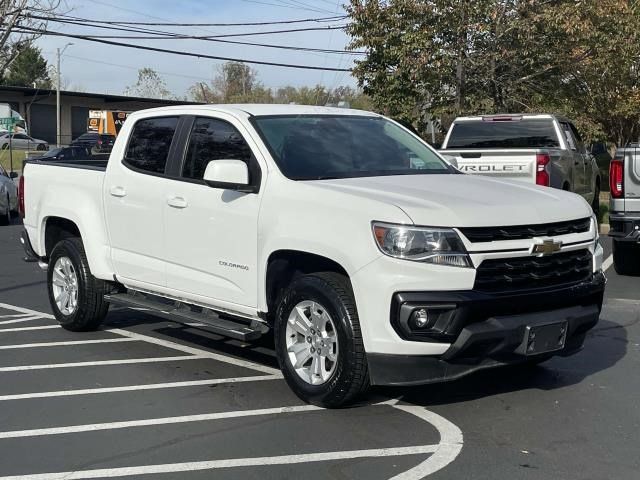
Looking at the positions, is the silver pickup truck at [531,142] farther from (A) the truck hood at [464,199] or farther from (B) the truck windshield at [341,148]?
(A) the truck hood at [464,199]

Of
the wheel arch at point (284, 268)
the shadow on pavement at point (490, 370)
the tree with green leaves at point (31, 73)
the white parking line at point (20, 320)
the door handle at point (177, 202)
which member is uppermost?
the tree with green leaves at point (31, 73)

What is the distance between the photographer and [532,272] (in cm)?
503

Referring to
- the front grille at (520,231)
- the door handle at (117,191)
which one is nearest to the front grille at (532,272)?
the front grille at (520,231)

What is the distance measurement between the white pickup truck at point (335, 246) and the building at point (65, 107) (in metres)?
51.7

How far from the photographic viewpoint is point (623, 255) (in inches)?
413

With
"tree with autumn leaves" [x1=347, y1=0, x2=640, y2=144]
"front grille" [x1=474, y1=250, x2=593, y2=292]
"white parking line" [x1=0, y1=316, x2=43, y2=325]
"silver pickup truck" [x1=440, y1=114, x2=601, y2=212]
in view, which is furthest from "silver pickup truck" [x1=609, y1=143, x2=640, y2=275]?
"tree with autumn leaves" [x1=347, y1=0, x2=640, y2=144]

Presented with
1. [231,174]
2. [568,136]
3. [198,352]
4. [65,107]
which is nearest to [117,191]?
[198,352]

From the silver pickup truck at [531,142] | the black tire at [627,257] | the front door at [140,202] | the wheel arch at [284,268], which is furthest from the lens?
the silver pickup truck at [531,142]

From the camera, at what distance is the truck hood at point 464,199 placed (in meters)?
4.81

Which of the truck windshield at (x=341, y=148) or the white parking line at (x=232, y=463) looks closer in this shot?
the white parking line at (x=232, y=463)

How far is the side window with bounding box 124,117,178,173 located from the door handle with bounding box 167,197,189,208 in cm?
40

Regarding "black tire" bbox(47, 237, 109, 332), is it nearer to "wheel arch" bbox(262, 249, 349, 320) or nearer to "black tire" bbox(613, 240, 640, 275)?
"wheel arch" bbox(262, 249, 349, 320)

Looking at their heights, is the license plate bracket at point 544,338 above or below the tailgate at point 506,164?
below

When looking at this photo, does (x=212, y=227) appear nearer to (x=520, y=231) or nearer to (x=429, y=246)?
(x=429, y=246)
